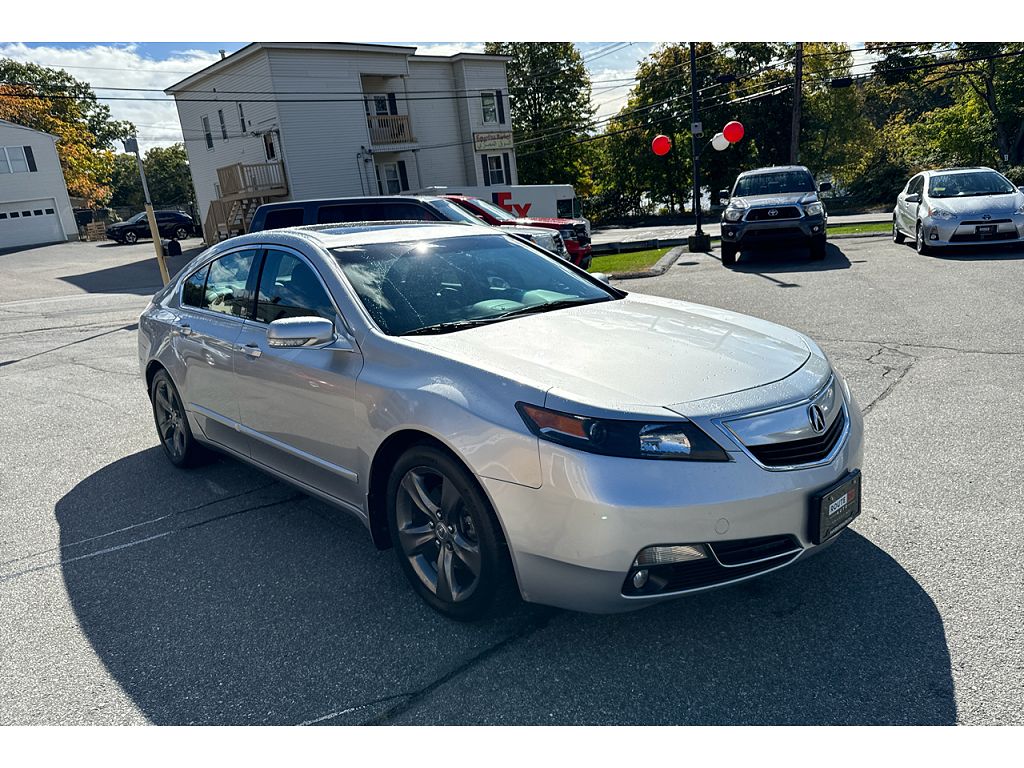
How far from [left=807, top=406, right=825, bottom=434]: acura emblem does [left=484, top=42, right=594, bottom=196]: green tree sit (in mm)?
53855

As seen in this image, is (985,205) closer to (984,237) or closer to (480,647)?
(984,237)

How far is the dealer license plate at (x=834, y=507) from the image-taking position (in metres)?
2.91

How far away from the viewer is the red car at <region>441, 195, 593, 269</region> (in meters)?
15.1

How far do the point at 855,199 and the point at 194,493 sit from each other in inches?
1681

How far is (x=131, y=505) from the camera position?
5035 mm

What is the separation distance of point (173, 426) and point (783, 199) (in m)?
13.2

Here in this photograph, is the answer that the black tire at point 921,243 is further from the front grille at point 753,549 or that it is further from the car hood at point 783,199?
the front grille at point 753,549

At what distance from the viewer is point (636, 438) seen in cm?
275

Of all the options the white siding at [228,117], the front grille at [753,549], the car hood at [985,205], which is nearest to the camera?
the front grille at [753,549]

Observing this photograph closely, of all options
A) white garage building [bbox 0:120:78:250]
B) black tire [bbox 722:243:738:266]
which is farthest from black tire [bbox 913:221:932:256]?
white garage building [bbox 0:120:78:250]

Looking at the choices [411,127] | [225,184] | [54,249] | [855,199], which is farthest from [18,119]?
[855,199]

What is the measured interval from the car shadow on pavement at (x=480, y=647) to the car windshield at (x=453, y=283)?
50.6 inches

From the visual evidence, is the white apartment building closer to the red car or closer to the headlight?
the red car

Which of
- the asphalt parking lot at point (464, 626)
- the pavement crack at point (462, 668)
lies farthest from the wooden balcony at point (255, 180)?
the pavement crack at point (462, 668)
